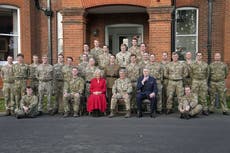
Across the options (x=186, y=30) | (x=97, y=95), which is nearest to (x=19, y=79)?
(x=97, y=95)

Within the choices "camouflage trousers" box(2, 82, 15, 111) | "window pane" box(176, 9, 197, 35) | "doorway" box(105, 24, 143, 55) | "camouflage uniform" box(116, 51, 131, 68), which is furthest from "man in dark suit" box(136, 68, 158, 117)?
"doorway" box(105, 24, 143, 55)

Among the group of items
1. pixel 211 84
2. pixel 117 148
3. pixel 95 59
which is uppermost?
pixel 95 59

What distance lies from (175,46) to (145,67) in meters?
4.40

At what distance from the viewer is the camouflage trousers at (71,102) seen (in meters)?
10.3

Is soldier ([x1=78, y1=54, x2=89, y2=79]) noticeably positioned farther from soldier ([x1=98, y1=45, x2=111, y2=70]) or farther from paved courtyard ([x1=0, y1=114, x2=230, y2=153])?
paved courtyard ([x1=0, y1=114, x2=230, y2=153])

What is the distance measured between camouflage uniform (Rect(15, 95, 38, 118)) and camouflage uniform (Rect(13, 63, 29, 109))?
0.47m

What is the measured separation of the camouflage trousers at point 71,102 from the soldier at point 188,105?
3030mm

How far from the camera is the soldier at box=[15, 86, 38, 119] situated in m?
10.2

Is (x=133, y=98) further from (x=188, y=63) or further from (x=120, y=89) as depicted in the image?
(x=188, y=63)

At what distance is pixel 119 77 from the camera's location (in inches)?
423

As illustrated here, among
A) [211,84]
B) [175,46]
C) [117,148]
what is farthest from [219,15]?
[117,148]

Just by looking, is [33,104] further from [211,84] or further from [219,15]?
[219,15]

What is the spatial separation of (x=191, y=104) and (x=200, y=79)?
1005mm

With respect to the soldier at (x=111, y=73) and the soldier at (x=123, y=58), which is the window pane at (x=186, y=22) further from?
the soldier at (x=111, y=73)
